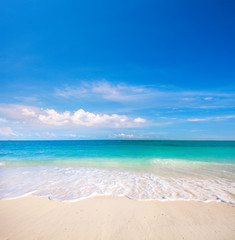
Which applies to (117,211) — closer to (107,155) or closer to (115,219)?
(115,219)

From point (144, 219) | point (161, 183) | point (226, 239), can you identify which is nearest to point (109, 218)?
point (144, 219)

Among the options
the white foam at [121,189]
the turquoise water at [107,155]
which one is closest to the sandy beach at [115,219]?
the white foam at [121,189]

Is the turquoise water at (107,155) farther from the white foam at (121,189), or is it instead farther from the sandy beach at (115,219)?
the sandy beach at (115,219)

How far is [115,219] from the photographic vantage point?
171 inches

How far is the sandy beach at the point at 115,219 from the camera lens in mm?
3676

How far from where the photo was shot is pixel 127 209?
4.95 m

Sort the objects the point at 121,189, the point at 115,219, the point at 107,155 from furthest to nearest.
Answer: the point at 107,155, the point at 121,189, the point at 115,219

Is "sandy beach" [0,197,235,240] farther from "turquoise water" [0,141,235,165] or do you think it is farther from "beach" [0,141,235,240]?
"turquoise water" [0,141,235,165]

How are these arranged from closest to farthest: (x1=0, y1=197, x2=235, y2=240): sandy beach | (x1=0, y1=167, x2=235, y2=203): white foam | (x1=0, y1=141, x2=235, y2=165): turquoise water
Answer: (x1=0, y1=197, x2=235, y2=240): sandy beach, (x1=0, y1=167, x2=235, y2=203): white foam, (x1=0, y1=141, x2=235, y2=165): turquoise water

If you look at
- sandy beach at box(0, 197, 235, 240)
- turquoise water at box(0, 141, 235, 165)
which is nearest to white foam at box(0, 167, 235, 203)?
sandy beach at box(0, 197, 235, 240)

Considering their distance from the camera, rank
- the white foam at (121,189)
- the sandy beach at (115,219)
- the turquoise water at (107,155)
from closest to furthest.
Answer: the sandy beach at (115,219)
the white foam at (121,189)
the turquoise water at (107,155)

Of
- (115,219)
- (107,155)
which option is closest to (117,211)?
(115,219)

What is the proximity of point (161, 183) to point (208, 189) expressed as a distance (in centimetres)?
231

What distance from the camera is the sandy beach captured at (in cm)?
368
